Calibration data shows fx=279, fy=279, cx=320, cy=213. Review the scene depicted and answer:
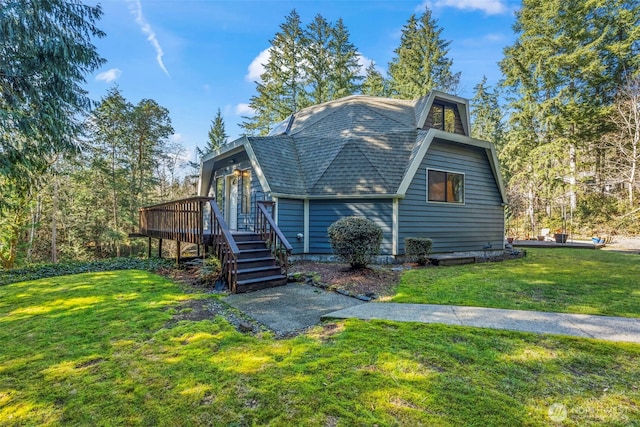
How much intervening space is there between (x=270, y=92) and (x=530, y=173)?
2121 cm

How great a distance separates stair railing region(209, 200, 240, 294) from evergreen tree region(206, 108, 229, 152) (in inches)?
1025

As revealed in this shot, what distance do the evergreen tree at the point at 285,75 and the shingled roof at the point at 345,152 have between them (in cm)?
1294

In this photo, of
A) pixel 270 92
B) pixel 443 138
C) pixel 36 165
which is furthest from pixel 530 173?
pixel 36 165

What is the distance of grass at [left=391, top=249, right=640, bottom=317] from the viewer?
4652mm

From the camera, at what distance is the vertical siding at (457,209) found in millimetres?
9250

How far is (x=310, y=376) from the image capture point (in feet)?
8.02

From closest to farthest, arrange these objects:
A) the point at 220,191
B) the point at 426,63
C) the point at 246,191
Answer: the point at 246,191 → the point at 220,191 → the point at 426,63

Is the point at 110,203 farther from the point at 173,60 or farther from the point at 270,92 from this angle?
the point at 270,92

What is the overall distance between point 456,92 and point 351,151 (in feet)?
65.9

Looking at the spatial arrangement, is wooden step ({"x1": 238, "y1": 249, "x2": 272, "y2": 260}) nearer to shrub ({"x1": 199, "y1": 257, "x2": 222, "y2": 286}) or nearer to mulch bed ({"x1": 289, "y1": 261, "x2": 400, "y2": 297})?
shrub ({"x1": 199, "y1": 257, "x2": 222, "y2": 286})

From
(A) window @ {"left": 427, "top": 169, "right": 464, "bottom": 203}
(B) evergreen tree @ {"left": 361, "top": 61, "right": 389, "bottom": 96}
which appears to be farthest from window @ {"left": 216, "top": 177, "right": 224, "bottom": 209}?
(B) evergreen tree @ {"left": 361, "top": 61, "right": 389, "bottom": 96}

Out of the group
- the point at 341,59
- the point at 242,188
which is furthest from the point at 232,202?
the point at 341,59

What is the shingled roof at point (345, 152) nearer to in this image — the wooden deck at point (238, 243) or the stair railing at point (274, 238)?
the stair railing at point (274, 238)

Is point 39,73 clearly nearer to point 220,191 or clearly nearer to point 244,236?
point 220,191
